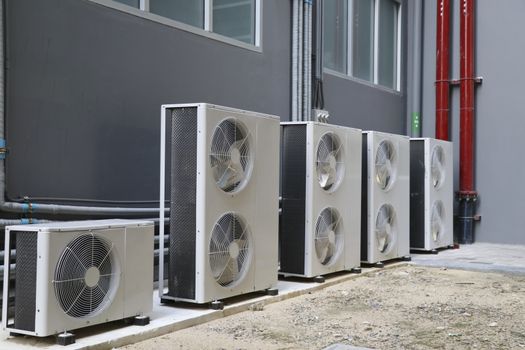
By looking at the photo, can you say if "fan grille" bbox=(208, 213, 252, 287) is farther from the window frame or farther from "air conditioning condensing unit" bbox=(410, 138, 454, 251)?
"air conditioning condensing unit" bbox=(410, 138, 454, 251)

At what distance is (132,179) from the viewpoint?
6.05 metres

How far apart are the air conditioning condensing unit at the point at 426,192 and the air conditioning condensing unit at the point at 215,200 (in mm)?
4010

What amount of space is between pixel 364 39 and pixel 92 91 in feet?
19.0

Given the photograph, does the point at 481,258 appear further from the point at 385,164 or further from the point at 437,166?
the point at 385,164

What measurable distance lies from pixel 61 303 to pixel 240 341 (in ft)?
4.06

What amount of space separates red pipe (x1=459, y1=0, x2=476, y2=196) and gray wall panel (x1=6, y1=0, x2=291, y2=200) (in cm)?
515

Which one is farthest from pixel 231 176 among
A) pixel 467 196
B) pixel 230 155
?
pixel 467 196

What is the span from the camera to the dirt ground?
464 cm

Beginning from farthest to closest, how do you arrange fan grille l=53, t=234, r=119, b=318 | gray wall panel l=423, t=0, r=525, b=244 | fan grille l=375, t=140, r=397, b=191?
gray wall panel l=423, t=0, r=525, b=244
fan grille l=375, t=140, r=397, b=191
fan grille l=53, t=234, r=119, b=318

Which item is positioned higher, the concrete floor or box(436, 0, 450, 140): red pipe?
box(436, 0, 450, 140): red pipe

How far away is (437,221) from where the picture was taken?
9.72m

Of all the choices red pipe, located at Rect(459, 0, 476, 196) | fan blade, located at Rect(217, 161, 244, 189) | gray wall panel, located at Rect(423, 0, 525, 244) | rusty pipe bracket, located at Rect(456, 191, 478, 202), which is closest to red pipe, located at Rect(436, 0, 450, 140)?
red pipe, located at Rect(459, 0, 476, 196)

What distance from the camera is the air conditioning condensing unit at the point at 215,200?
526cm

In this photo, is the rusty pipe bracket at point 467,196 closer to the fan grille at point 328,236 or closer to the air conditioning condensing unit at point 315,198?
the air conditioning condensing unit at point 315,198
